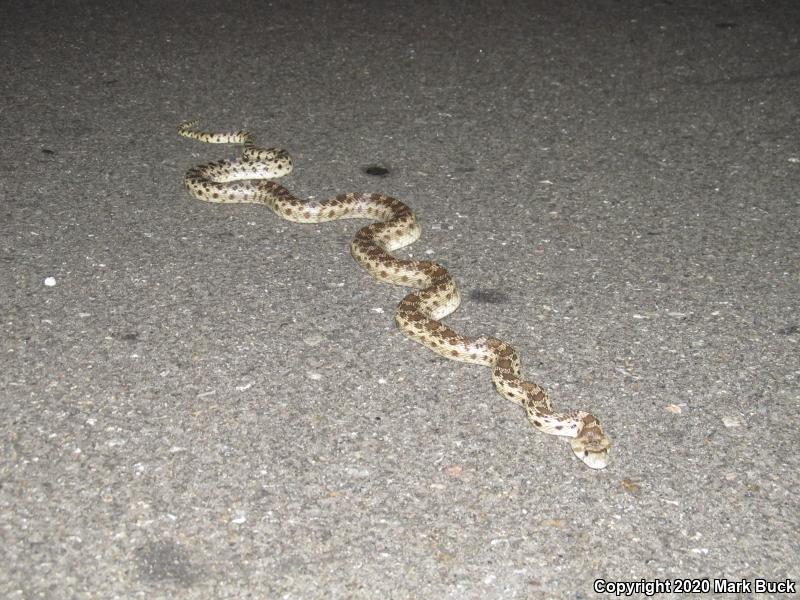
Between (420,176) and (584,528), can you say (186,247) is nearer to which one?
(420,176)

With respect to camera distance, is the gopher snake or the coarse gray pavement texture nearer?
→ the coarse gray pavement texture

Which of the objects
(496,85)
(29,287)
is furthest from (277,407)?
(496,85)

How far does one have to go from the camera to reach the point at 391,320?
6.49 m

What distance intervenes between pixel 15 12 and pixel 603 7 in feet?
25.2

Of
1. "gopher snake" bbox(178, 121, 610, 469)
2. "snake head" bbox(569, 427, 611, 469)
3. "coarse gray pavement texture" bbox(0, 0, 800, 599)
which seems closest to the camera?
"coarse gray pavement texture" bbox(0, 0, 800, 599)

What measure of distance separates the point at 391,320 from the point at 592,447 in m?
1.86

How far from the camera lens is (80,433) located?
17.1 feet

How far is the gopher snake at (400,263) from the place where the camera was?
538cm

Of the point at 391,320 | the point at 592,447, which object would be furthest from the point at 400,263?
the point at 592,447

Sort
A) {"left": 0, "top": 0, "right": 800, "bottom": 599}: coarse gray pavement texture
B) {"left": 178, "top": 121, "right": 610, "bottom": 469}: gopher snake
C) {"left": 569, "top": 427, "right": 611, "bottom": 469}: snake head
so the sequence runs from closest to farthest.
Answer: {"left": 0, "top": 0, "right": 800, "bottom": 599}: coarse gray pavement texture, {"left": 569, "top": 427, "right": 611, "bottom": 469}: snake head, {"left": 178, "top": 121, "right": 610, "bottom": 469}: gopher snake

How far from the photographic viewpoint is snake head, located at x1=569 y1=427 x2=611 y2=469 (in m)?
5.09

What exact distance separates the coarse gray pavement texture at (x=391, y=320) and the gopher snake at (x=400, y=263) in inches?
4.1

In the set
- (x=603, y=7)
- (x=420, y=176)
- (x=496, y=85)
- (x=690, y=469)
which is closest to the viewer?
(x=690, y=469)

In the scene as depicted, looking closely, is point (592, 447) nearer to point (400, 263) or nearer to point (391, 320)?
point (391, 320)
